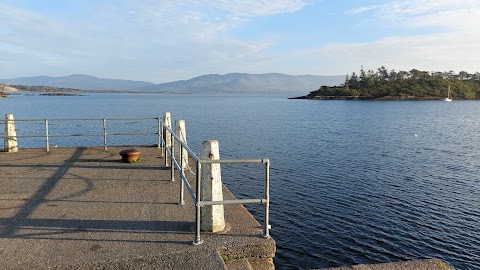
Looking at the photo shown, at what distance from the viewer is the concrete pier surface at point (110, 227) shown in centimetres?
527

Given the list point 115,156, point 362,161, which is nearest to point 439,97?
point 362,161

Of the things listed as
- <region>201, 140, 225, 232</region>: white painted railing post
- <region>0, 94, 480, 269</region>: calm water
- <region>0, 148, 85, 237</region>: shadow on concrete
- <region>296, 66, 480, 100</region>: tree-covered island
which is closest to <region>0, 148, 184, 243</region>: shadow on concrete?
<region>0, 148, 85, 237</region>: shadow on concrete

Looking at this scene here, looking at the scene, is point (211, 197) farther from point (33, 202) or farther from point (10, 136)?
point (10, 136)

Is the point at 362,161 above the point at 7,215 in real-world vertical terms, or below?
below

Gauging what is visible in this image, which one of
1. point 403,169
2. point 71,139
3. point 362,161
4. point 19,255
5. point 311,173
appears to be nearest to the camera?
point 19,255

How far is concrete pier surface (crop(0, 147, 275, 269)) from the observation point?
207 inches

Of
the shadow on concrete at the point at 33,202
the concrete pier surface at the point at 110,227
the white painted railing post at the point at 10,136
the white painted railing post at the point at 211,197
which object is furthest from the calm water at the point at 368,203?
the white painted railing post at the point at 10,136

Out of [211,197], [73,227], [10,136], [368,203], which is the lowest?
[368,203]

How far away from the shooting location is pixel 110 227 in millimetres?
6406

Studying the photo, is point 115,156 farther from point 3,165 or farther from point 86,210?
point 86,210

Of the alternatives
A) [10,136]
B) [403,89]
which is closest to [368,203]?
[10,136]

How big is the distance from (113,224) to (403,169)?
67.0 feet

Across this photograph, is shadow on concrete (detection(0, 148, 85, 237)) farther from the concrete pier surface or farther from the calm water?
the calm water

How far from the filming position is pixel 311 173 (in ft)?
69.7
